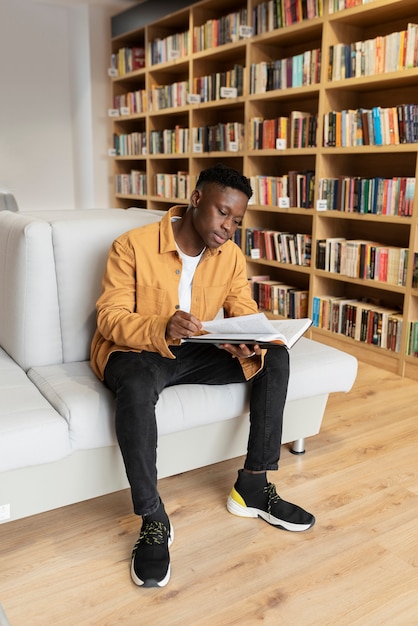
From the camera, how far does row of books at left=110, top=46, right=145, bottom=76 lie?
5422mm

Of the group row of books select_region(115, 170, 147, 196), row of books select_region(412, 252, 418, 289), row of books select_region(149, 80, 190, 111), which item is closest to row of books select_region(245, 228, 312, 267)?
row of books select_region(412, 252, 418, 289)

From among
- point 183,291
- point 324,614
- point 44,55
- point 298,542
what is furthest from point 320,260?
point 44,55

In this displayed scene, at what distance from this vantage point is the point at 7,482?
1.57 metres

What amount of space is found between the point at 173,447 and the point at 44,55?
17.0 feet

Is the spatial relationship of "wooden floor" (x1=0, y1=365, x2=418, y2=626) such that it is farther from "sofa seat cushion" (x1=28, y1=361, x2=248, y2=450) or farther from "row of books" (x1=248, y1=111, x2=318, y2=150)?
"row of books" (x1=248, y1=111, x2=318, y2=150)

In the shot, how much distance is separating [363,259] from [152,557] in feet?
7.57

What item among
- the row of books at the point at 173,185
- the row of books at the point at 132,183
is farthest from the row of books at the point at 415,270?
the row of books at the point at 132,183

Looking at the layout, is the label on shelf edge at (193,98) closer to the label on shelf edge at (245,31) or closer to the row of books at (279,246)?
the label on shelf edge at (245,31)

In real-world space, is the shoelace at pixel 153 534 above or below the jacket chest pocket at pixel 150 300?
below

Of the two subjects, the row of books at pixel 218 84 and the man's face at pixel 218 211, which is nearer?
the man's face at pixel 218 211

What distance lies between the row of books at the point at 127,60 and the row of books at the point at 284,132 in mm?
1928

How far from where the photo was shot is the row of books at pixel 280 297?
3891 millimetres

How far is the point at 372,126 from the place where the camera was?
322cm

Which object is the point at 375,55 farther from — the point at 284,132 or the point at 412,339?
the point at 412,339
